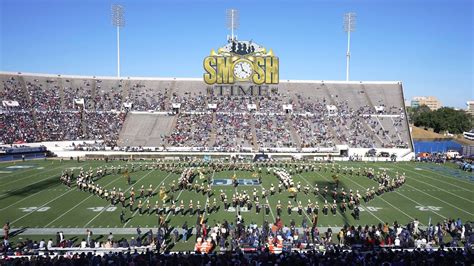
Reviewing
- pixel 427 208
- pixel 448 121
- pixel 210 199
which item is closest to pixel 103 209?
pixel 210 199

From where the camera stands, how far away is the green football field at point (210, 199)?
16.9 metres

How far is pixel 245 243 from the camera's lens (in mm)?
13008

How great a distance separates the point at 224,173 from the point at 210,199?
863 cm

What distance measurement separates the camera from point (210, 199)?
20.5 meters

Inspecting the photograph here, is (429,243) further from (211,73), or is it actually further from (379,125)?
Answer: (211,73)

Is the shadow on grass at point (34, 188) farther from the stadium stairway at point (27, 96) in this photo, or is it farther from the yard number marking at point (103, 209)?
the stadium stairway at point (27, 96)

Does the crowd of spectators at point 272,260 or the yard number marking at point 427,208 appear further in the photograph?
the yard number marking at point 427,208

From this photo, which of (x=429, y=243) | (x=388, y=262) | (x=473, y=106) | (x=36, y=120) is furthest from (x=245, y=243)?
(x=473, y=106)

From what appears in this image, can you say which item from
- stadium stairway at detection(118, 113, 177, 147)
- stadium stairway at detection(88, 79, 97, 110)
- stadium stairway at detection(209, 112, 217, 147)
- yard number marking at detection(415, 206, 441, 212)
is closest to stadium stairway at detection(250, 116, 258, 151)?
stadium stairway at detection(209, 112, 217, 147)

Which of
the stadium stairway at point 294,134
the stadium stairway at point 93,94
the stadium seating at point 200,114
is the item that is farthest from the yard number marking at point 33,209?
the stadium stairway at point 93,94

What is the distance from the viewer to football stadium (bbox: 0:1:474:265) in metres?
12.8

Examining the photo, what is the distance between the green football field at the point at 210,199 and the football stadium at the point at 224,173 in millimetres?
113

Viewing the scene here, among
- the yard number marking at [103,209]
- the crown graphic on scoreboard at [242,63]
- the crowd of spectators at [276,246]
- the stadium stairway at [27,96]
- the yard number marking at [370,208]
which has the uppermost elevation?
the crown graphic on scoreboard at [242,63]

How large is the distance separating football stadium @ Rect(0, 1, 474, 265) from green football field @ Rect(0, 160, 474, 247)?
0.37ft
